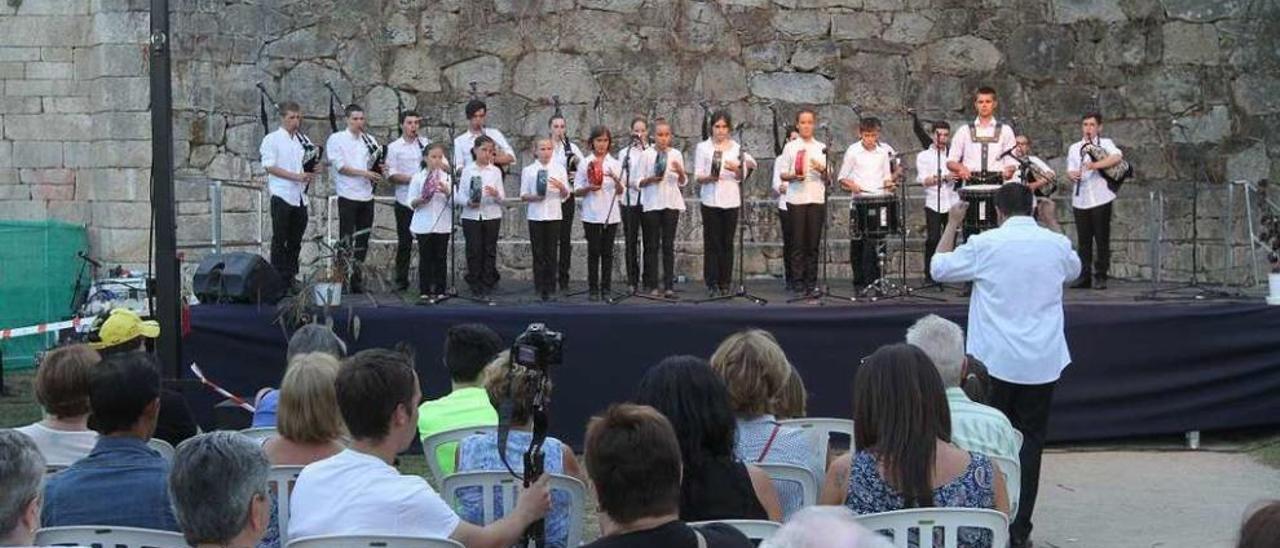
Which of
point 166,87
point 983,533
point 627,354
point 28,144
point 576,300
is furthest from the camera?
point 28,144

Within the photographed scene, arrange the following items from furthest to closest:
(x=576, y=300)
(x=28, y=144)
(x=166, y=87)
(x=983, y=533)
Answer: (x=28, y=144) < (x=576, y=300) < (x=166, y=87) < (x=983, y=533)

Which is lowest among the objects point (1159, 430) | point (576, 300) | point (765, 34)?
point (1159, 430)

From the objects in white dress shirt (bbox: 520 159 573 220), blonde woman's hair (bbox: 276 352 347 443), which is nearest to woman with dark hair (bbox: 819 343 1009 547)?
blonde woman's hair (bbox: 276 352 347 443)

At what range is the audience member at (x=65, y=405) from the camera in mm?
5117

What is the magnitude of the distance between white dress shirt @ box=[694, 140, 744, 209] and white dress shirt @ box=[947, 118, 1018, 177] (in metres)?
1.70

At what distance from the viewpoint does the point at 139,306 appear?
1193 cm

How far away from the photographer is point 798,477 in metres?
4.77

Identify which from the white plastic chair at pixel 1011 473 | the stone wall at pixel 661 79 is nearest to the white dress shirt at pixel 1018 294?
the white plastic chair at pixel 1011 473

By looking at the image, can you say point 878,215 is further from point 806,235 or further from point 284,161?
point 284,161

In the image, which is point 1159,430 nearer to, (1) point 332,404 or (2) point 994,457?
(2) point 994,457

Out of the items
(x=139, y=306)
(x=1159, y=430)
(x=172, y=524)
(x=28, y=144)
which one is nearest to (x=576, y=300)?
(x=139, y=306)

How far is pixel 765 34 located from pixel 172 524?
451 inches

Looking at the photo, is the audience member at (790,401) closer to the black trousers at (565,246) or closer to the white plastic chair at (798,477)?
the white plastic chair at (798,477)

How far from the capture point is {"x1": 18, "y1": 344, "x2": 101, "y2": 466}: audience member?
5117mm
